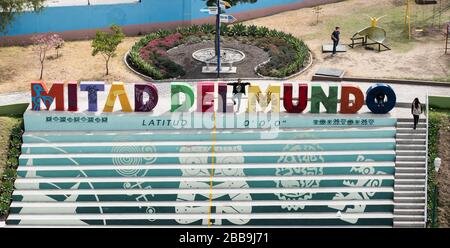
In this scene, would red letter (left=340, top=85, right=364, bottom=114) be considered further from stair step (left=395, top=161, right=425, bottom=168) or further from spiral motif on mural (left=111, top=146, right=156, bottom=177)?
spiral motif on mural (left=111, top=146, right=156, bottom=177)

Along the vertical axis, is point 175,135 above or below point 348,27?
below

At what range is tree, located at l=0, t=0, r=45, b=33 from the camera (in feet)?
217

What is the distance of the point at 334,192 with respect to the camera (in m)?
53.2

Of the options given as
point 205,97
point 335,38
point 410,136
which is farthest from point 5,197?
point 335,38

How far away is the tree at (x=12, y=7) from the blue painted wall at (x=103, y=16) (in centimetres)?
251

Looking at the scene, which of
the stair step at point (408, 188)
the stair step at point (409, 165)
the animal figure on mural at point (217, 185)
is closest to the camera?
the animal figure on mural at point (217, 185)

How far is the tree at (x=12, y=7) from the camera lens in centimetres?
6625

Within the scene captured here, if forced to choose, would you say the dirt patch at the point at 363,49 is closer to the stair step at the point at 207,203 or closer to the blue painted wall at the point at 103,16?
the blue painted wall at the point at 103,16

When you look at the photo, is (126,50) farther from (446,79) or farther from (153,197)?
(446,79)

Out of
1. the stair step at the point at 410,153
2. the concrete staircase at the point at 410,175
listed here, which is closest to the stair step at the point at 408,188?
the concrete staircase at the point at 410,175

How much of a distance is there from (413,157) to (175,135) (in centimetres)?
1683

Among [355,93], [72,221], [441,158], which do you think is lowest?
[72,221]

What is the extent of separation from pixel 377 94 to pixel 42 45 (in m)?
31.2

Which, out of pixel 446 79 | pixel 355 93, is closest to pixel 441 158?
pixel 355 93
